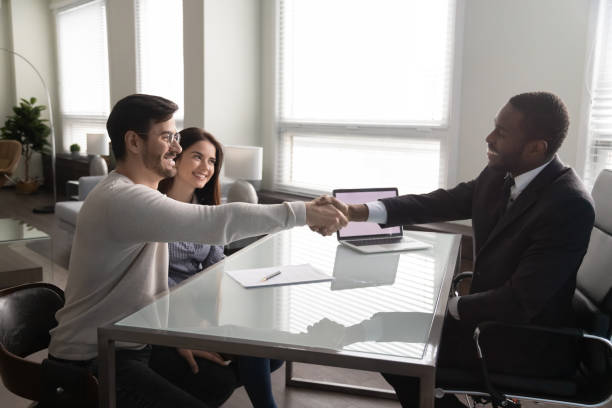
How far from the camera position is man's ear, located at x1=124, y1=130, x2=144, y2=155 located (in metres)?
1.54

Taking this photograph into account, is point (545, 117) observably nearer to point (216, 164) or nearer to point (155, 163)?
point (155, 163)

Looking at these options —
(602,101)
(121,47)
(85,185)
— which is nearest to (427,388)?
(602,101)

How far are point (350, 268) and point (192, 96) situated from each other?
380cm

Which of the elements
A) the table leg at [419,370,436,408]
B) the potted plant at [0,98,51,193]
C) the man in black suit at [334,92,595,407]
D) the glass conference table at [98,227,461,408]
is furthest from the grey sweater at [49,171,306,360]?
the potted plant at [0,98,51,193]

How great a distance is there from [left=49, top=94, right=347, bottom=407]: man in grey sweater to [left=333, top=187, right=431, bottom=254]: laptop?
809 millimetres

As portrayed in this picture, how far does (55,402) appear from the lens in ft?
4.65

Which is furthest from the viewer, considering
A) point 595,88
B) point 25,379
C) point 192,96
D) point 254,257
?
point 192,96

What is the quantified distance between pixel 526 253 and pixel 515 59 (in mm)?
2390

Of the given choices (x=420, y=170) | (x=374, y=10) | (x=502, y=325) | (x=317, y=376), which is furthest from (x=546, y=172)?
(x=374, y=10)

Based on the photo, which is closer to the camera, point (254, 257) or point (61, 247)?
point (254, 257)

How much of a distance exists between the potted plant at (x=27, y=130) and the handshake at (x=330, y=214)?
26.8 ft

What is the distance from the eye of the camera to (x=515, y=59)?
3574 millimetres

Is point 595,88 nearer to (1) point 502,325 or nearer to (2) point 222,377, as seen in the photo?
(1) point 502,325

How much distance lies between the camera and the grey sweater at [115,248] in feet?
4.74
